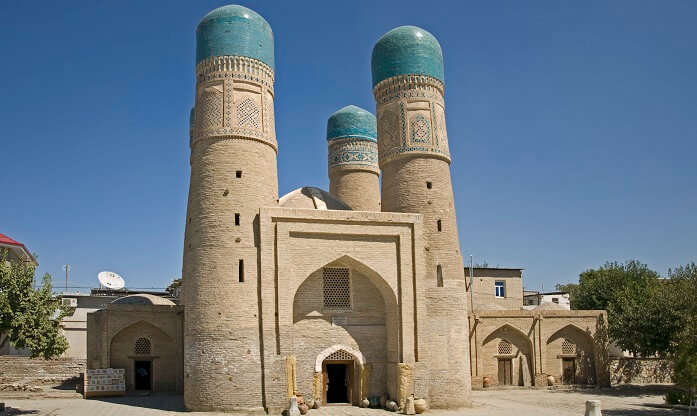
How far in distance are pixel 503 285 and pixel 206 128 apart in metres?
23.8

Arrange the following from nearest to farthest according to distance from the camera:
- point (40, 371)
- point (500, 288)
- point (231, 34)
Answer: point (231, 34) < point (40, 371) < point (500, 288)

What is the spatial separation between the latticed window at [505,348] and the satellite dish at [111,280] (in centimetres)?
2055

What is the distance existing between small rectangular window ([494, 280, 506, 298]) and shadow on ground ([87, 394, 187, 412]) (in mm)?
21159

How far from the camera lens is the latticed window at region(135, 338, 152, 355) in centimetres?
2444

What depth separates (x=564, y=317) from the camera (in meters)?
28.5

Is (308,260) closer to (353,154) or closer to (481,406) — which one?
(481,406)

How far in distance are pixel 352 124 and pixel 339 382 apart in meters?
12.7

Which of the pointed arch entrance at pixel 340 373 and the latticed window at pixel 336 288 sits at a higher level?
the latticed window at pixel 336 288

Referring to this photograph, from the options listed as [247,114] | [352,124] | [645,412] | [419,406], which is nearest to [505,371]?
[645,412]

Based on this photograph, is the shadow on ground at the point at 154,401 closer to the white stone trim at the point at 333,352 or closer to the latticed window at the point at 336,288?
the white stone trim at the point at 333,352

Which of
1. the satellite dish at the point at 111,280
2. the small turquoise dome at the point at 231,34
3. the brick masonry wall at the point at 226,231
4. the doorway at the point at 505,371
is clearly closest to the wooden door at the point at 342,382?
the brick masonry wall at the point at 226,231

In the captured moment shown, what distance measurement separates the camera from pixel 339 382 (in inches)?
843

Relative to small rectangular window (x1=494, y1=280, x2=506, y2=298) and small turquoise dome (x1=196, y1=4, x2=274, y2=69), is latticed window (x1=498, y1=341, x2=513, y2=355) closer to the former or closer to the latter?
small rectangular window (x1=494, y1=280, x2=506, y2=298)

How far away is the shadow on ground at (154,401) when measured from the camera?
1984 centimetres
